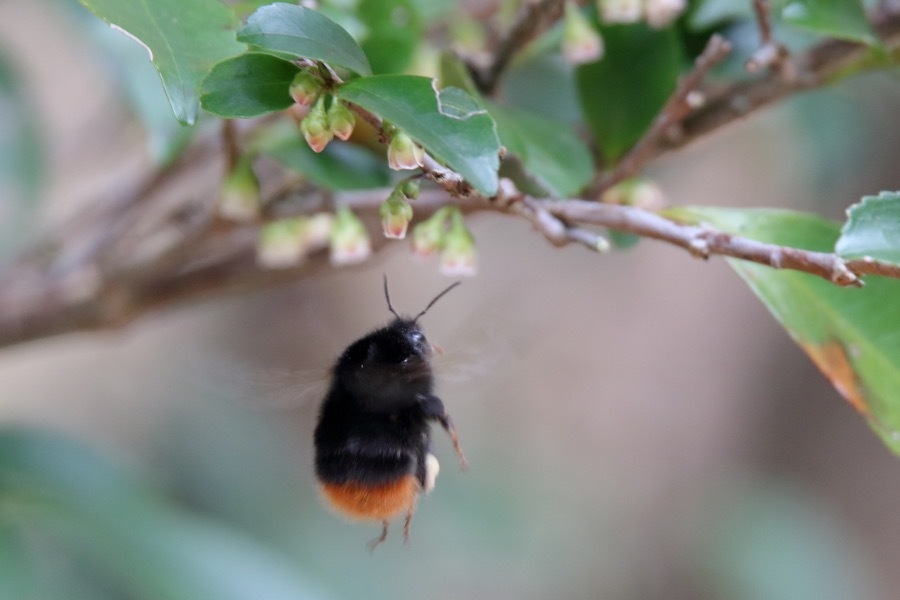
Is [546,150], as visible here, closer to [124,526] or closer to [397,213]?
[397,213]

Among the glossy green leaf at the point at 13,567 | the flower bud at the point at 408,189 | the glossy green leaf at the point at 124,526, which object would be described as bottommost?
the glossy green leaf at the point at 124,526

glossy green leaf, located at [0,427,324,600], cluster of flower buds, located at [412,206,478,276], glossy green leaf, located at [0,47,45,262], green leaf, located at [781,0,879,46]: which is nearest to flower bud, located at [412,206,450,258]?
cluster of flower buds, located at [412,206,478,276]

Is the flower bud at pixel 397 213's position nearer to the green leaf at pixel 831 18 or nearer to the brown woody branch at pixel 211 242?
the brown woody branch at pixel 211 242

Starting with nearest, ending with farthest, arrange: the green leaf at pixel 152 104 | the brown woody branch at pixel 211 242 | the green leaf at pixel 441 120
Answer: the green leaf at pixel 441 120
the brown woody branch at pixel 211 242
the green leaf at pixel 152 104

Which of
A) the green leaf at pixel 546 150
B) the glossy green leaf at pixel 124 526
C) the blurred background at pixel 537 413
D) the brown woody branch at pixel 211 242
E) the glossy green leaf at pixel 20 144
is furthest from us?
the blurred background at pixel 537 413

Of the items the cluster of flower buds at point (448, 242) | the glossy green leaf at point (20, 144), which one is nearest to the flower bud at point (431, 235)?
the cluster of flower buds at point (448, 242)

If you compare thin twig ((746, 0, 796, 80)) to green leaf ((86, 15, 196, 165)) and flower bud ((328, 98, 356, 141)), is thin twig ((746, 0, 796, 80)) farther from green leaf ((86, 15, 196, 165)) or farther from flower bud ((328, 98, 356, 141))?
green leaf ((86, 15, 196, 165))

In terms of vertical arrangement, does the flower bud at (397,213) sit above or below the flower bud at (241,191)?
above
